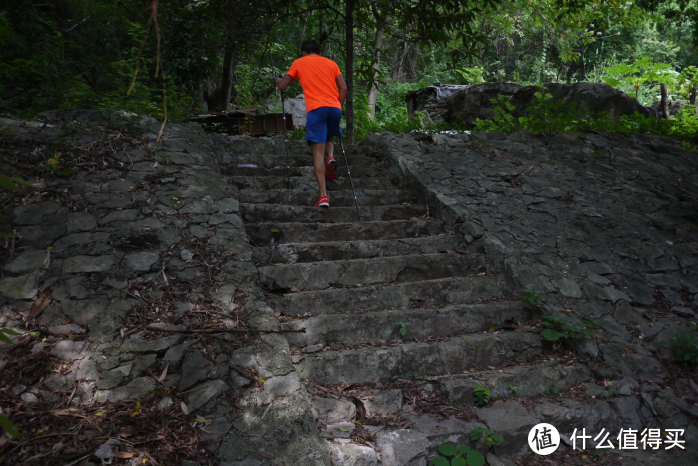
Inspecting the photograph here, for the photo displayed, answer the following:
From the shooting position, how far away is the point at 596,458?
101 inches

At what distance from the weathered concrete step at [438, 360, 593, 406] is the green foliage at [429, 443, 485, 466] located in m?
0.39

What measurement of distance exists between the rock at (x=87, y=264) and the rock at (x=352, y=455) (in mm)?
1892

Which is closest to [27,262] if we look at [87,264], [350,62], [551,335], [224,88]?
[87,264]

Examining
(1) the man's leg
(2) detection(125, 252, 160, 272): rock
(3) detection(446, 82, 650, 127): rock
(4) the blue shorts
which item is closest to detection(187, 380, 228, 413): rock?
(2) detection(125, 252, 160, 272): rock

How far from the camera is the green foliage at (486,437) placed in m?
2.40

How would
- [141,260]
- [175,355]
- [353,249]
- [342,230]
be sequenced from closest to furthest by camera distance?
1. [175,355]
2. [141,260]
3. [353,249]
4. [342,230]

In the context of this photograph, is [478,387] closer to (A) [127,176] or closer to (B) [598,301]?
(B) [598,301]

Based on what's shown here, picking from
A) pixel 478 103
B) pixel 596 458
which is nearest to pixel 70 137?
pixel 596 458

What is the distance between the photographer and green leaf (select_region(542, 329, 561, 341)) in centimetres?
312

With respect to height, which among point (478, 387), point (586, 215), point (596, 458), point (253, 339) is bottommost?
point (596, 458)

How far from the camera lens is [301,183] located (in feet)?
16.4

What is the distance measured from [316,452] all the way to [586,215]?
12.8 feet

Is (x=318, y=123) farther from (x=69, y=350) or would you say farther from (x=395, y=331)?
(x=69, y=350)
